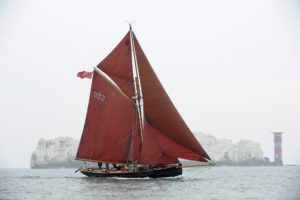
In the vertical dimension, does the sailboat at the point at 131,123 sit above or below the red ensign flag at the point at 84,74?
below

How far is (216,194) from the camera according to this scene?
4119 cm

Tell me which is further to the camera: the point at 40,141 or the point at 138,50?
the point at 40,141

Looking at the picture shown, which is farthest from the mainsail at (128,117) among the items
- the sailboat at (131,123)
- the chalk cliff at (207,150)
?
the chalk cliff at (207,150)

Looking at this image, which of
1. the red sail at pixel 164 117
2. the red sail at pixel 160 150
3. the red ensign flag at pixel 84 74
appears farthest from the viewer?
the red ensign flag at pixel 84 74

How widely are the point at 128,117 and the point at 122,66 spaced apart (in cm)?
553

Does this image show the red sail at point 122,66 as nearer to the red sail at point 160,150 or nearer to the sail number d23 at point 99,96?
the sail number d23 at point 99,96

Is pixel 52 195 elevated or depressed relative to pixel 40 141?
depressed

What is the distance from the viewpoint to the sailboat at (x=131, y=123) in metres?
50.8

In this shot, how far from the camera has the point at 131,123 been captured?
2208 inches

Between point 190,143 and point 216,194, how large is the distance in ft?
31.4

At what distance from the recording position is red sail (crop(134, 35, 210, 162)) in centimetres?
5000

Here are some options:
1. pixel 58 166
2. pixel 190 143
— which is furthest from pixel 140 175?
pixel 58 166

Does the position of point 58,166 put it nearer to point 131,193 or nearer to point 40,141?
point 40,141

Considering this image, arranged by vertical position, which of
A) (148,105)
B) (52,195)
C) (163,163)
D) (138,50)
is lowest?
(52,195)
